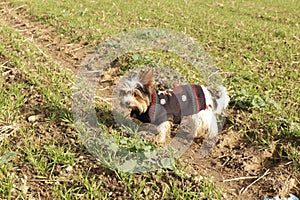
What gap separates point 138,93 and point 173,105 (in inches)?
24.2

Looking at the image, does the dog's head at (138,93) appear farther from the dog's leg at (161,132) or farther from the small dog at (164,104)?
the dog's leg at (161,132)

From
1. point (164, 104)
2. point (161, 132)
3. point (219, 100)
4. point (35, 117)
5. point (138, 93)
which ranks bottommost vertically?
point (35, 117)

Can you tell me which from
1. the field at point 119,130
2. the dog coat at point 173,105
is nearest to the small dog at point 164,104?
the dog coat at point 173,105

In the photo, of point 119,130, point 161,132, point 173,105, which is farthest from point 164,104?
point 119,130

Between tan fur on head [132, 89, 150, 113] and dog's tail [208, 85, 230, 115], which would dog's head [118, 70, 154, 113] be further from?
dog's tail [208, 85, 230, 115]

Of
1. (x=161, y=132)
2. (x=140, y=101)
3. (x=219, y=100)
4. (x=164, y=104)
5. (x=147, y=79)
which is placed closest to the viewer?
(x=147, y=79)

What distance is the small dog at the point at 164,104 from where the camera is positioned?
178 inches

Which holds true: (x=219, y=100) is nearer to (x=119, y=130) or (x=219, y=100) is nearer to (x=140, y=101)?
(x=140, y=101)

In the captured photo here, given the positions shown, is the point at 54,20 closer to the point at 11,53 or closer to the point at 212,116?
the point at 11,53

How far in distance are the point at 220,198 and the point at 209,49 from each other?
6.21m

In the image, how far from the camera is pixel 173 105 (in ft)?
15.5

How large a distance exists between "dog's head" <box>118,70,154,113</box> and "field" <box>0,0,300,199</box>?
0.54m

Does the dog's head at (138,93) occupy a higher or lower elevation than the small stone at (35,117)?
higher

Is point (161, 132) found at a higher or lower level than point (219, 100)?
lower
